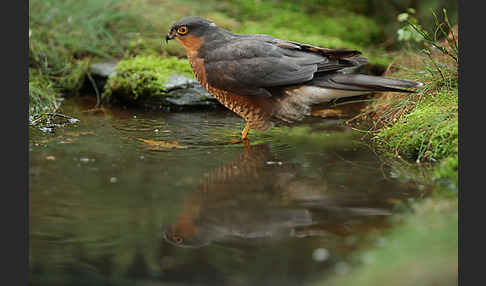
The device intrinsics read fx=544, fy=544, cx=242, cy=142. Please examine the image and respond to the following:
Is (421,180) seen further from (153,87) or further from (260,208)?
(153,87)

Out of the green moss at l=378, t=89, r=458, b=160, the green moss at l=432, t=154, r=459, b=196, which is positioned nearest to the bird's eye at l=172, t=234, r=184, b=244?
the green moss at l=432, t=154, r=459, b=196

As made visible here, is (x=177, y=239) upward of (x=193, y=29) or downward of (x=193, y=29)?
downward

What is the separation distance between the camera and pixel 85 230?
3.22 meters

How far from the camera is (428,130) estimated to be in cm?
458

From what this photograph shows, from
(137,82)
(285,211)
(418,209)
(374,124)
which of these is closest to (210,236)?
(285,211)

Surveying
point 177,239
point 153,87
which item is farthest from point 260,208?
point 153,87

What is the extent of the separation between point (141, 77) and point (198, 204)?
136 inches

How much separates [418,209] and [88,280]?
2.08m

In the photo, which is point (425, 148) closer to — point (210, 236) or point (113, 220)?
point (210, 236)

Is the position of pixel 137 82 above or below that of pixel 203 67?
below

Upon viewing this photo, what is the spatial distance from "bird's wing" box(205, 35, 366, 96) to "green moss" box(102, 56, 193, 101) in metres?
1.70

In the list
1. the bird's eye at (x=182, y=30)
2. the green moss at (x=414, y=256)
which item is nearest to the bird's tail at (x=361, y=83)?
the bird's eye at (x=182, y=30)

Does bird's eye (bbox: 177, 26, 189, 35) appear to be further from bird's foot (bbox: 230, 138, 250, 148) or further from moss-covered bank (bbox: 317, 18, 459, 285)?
moss-covered bank (bbox: 317, 18, 459, 285)

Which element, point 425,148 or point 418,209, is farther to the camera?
point 425,148
